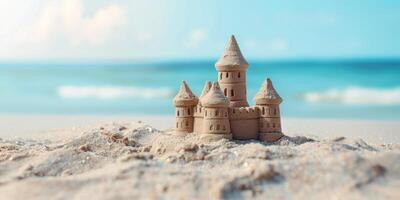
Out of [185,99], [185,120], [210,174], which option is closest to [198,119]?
[185,120]

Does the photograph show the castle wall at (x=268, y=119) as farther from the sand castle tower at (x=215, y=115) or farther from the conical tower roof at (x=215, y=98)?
the conical tower roof at (x=215, y=98)

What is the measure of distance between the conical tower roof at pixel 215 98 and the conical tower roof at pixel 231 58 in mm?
830

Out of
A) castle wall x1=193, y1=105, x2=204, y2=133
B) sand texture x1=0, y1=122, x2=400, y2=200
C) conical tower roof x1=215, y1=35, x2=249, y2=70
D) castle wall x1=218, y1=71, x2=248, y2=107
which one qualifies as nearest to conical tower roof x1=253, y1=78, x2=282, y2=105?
castle wall x1=218, y1=71, x2=248, y2=107

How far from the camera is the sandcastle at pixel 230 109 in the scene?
1088cm

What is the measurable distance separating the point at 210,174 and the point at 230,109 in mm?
2967

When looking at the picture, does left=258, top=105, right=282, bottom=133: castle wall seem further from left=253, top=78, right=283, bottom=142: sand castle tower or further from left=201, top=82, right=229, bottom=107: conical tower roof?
left=201, top=82, right=229, bottom=107: conical tower roof

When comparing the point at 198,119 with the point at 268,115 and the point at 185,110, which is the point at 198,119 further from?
the point at 268,115

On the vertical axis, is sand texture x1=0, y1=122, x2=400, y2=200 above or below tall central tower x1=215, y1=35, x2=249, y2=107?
below

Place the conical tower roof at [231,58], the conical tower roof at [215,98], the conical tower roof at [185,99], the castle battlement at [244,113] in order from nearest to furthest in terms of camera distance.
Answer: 1. the conical tower roof at [215,98]
2. the castle battlement at [244,113]
3. the conical tower roof at [185,99]
4. the conical tower roof at [231,58]

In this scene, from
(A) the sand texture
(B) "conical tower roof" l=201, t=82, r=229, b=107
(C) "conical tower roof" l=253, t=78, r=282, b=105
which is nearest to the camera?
(A) the sand texture

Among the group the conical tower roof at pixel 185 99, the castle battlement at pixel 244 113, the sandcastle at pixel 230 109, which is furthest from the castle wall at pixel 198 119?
the castle battlement at pixel 244 113

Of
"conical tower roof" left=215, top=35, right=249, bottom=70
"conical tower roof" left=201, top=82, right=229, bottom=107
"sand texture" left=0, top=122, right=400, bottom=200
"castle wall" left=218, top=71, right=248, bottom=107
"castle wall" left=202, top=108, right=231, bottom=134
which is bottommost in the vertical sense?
"sand texture" left=0, top=122, right=400, bottom=200

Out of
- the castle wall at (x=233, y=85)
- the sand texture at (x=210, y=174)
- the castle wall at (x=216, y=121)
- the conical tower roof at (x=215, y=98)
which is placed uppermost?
the castle wall at (x=233, y=85)

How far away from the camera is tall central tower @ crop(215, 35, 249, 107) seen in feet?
38.5
